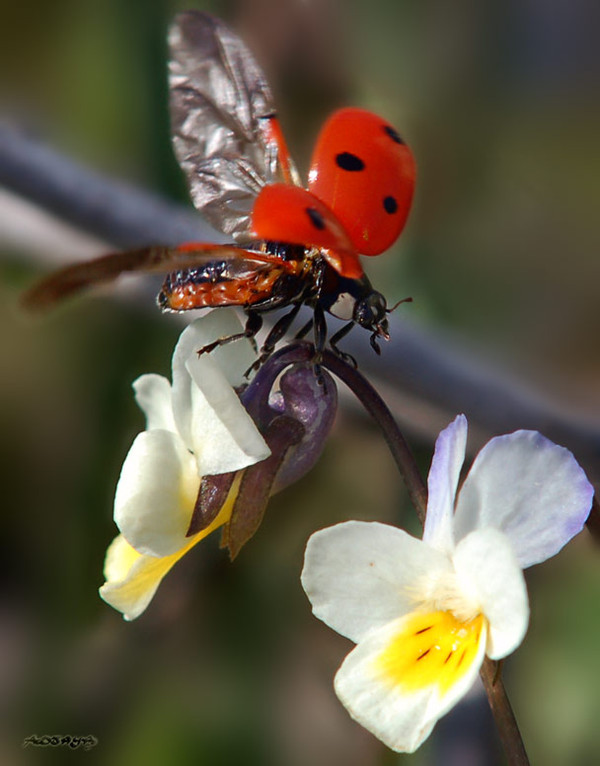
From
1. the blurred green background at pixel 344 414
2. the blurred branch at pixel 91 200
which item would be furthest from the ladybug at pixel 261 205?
the blurred green background at pixel 344 414

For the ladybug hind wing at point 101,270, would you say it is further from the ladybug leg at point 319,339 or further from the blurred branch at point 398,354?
the blurred branch at point 398,354

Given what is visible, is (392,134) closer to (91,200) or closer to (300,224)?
(300,224)

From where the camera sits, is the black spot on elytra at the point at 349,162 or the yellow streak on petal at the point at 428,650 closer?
the yellow streak on petal at the point at 428,650

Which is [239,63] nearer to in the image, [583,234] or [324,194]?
[324,194]

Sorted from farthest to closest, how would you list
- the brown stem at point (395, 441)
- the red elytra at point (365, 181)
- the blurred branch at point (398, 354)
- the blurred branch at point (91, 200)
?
the blurred branch at point (91, 200), the blurred branch at point (398, 354), the red elytra at point (365, 181), the brown stem at point (395, 441)

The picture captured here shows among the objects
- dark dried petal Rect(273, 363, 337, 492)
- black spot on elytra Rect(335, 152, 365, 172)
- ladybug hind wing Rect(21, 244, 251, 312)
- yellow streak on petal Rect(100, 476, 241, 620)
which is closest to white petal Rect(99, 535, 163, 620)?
yellow streak on petal Rect(100, 476, 241, 620)

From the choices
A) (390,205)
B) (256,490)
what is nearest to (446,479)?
(256,490)

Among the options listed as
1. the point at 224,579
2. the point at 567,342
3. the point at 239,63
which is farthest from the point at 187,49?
the point at 567,342
